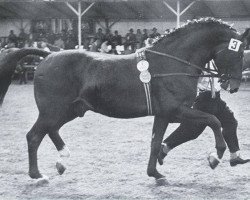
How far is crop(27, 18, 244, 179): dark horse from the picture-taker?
5.39m

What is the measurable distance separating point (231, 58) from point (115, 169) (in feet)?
6.39

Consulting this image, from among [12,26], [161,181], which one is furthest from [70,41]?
[161,181]

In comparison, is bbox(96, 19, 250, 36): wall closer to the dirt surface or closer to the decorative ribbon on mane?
the dirt surface

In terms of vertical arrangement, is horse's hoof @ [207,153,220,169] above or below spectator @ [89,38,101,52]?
below

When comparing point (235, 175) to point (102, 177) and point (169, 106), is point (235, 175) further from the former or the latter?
point (102, 177)

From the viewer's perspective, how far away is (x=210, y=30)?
5531 millimetres

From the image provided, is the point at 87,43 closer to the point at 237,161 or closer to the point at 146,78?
the point at 237,161

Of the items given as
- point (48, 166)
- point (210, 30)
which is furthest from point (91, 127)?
point (210, 30)

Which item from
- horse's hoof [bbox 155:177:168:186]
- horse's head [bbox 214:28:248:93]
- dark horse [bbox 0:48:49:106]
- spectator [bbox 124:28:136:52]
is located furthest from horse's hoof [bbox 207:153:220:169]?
spectator [bbox 124:28:136:52]

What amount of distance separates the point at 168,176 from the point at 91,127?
4001 millimetres

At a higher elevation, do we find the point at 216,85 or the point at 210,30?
the point at 210,30

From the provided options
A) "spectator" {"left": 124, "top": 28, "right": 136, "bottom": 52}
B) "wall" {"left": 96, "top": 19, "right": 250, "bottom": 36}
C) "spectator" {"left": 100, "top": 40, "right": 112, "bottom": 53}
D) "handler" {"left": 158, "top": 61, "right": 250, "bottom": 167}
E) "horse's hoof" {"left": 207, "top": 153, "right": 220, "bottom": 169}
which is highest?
"wall" {"left": 96, "top": 19, "right": 250, "bottom": 36}

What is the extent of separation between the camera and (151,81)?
17.7ft

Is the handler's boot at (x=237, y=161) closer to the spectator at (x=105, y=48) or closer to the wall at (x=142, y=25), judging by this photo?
the spectator at (x=105, y=48)
